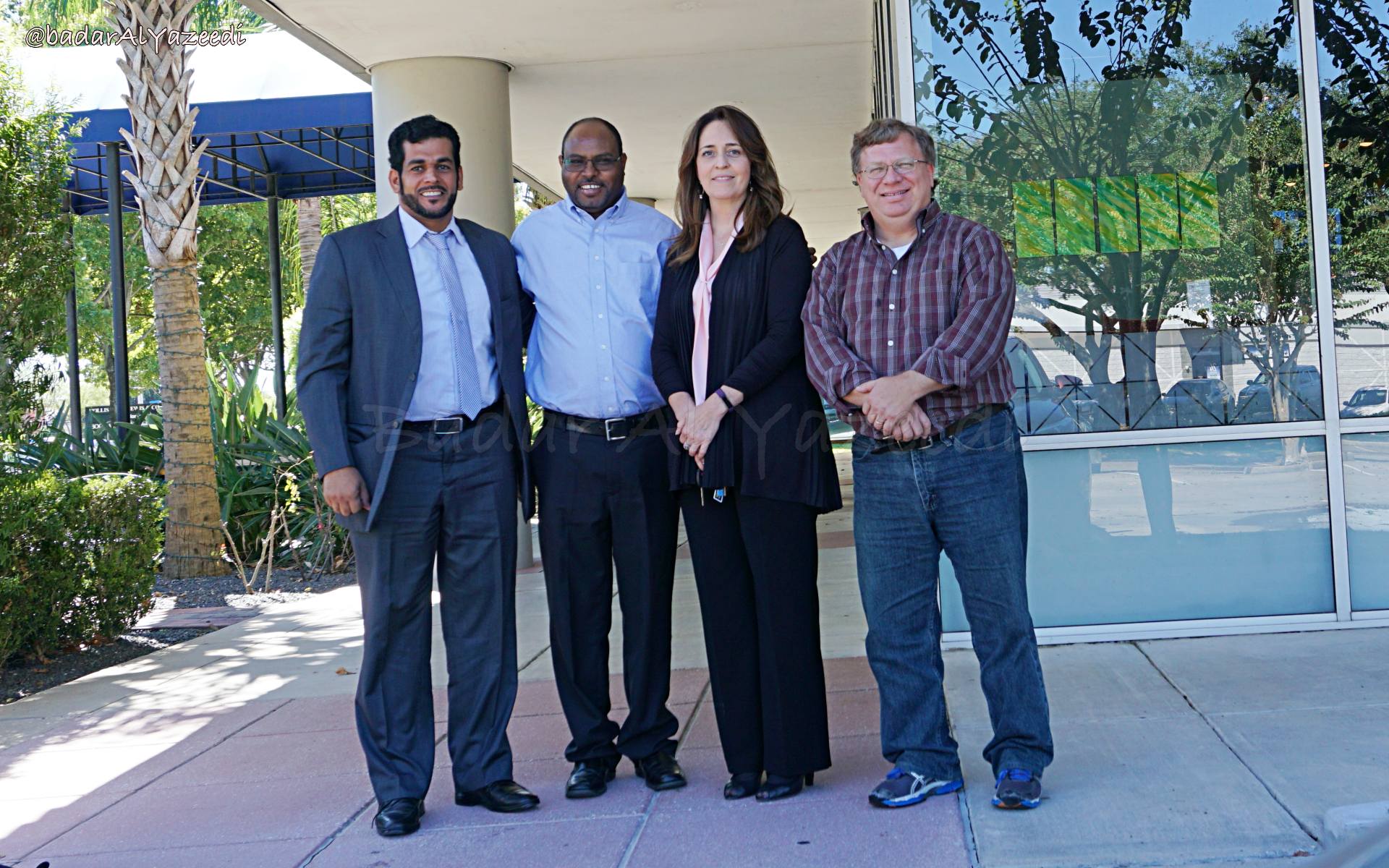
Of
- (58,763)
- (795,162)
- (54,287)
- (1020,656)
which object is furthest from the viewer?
(795,162)

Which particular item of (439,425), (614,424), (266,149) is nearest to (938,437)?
(614,424)

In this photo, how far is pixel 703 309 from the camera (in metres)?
3.83

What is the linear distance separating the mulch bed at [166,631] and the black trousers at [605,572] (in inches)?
145

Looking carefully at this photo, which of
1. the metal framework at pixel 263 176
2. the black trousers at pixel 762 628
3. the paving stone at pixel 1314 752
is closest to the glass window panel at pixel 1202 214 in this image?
the paving stone at pixel 1314 752

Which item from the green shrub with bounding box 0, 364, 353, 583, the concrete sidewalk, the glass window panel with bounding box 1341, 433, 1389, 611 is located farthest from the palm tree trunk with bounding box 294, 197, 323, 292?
the glass window panel with bounding box 1341, 433, 1389, 611

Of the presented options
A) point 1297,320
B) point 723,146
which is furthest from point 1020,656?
point 1297,320

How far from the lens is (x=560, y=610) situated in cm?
402

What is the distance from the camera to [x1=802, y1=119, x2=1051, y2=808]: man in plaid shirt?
3590 millimetres

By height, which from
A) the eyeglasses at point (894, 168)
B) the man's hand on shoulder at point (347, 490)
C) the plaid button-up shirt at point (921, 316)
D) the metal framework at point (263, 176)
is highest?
the metal framework at point (263, 176)

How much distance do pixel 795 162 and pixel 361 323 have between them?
9.55 m

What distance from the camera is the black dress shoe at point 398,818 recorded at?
3.78 metres

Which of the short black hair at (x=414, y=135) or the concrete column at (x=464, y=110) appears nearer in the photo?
the short black hair at (x=414, y=135)

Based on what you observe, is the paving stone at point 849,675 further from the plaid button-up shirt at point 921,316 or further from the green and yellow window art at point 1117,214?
the green and yellow window art at point 1117,214

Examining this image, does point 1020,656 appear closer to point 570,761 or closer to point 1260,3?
point 570,761
